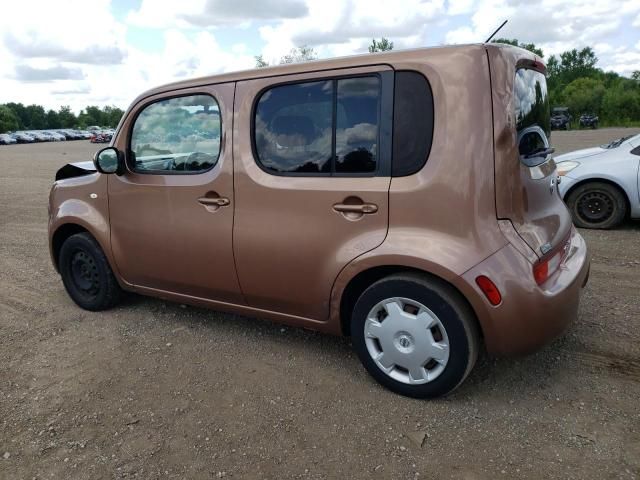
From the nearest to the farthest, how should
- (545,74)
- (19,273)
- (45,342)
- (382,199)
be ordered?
1. (382,199)
2. (545,74)
3. (45,342)
4. (19,273)

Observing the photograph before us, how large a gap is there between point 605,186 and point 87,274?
614 centimetres

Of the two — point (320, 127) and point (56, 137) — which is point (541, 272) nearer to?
point (320, 127)

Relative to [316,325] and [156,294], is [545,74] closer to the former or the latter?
[316,325]

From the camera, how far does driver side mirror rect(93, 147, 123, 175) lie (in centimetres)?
393

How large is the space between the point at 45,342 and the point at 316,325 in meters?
2.20

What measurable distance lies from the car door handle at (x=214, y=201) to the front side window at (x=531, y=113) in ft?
5.96

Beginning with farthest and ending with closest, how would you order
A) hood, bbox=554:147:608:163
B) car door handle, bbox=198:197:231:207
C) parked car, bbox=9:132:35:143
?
parked car, bbox=9:132:35:143
hood, bbox=554:147:608:163
car door handle, bbox=198:197:231:207

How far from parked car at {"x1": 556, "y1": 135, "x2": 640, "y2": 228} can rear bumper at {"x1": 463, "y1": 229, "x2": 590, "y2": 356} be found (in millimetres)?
4604

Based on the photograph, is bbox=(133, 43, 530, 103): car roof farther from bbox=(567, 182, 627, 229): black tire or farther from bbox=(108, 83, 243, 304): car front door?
bbox=(567, 182, 627, 229): black tire

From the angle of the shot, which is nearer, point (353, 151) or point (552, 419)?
point (552, 419)

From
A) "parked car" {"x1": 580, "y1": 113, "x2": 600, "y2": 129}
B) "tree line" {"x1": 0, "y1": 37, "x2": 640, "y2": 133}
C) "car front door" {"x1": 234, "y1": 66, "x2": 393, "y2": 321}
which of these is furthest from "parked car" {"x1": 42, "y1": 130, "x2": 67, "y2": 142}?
"car front door" {"x1": 234, "y1": 66, "x2": 393, "y2": 321}

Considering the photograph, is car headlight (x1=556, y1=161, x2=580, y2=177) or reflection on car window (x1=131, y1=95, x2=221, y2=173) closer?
reflection on car window (x1=131, y1=95, x2=221, y2=173)

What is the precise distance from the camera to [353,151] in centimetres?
299

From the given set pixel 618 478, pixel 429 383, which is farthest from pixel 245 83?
pixel 618 478
